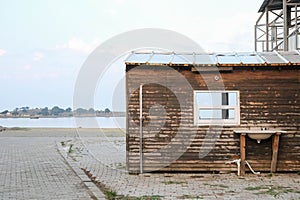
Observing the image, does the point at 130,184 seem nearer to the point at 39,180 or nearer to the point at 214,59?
the point at 39,180

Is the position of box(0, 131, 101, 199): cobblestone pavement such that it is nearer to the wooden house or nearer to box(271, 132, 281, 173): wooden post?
the wooden house

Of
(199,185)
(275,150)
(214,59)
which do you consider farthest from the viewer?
(214,59)

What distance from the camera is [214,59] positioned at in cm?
1359

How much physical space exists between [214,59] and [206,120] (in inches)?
73.6

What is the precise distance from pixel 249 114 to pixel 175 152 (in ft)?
7.70

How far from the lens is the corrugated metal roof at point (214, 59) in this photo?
12.9 meters

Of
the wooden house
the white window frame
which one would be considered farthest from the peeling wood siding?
the white window frame

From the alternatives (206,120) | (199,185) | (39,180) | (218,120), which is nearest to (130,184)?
(199,185)

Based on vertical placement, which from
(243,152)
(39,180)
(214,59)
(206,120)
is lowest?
(39,180)

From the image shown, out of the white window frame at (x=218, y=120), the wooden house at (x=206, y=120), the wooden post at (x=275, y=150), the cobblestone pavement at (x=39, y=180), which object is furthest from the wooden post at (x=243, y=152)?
the cobblestone pavement at (x=39, y=180)

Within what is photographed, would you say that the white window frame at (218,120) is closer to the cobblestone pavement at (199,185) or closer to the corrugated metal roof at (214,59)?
the corrugated metal roof at (214,59)

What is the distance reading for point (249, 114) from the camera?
1303 centimetres

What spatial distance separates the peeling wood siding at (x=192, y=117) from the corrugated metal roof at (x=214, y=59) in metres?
0.26

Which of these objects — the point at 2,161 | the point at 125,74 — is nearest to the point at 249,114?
the point at 125,74
